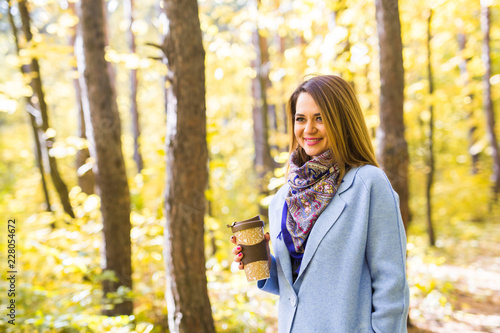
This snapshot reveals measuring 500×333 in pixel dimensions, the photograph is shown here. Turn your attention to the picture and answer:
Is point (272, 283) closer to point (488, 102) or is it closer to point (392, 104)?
point (392, 104)

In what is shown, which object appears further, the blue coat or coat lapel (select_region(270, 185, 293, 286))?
coat lapel (select_region(270, 185, 293, 286))

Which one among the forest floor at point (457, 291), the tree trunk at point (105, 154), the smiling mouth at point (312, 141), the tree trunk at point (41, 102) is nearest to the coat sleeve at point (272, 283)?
the smiling mouth at point (312, 141)

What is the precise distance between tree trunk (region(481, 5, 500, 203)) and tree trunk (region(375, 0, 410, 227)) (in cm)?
797

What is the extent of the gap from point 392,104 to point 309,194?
116 inches

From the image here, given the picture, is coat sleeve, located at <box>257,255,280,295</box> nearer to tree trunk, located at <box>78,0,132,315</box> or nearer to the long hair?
the long hair

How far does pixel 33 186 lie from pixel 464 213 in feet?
42.6

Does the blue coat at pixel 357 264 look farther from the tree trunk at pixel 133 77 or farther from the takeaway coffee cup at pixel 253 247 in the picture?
the tree trunk at pixel 133 77

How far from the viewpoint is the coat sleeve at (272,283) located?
197cm

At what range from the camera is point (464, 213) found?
10609 mm

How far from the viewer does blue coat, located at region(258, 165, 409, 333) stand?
4.88 feet

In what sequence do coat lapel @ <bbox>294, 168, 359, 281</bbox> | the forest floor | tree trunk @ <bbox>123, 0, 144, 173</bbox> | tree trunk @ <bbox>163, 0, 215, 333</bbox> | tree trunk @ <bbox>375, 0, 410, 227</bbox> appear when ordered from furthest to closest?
1. tree trunk @ <bbox>123, 0, 144, 173</bbox>
2. the forest floor
3. tree trunk @ <bbox>375, 0, 410, 227</bbox>
4. tree trunk @ <bbox>163, 0, 215, 333</bbox>
5. coat lapel @ <bbox>294, 168, 359, 281</bbox>

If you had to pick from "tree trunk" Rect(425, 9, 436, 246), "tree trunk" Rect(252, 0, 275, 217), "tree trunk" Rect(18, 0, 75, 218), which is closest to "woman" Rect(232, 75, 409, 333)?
"tree trunk" Rect(18, 0, 75, 218)

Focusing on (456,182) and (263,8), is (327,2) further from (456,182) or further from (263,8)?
(456,182)

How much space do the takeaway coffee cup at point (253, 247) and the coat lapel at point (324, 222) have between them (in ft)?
0.70
